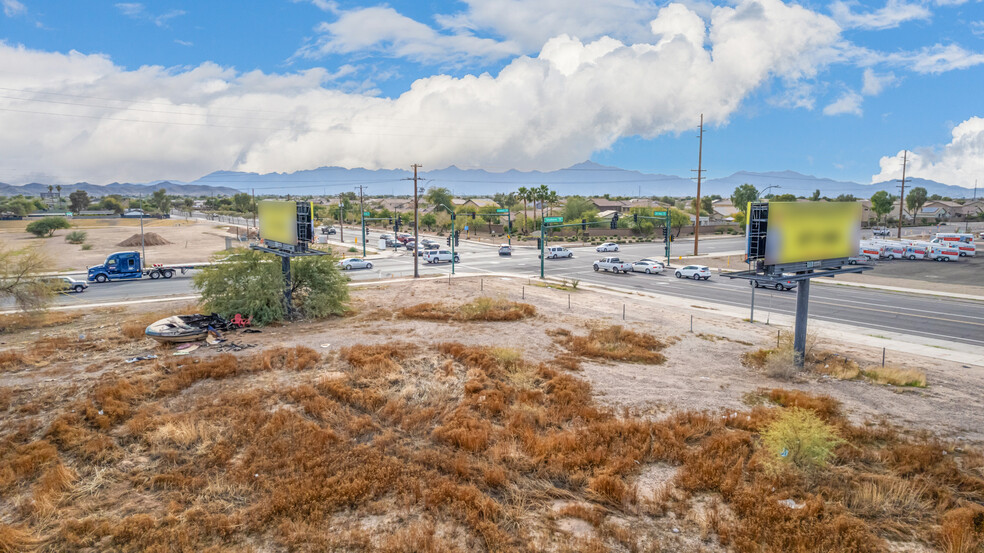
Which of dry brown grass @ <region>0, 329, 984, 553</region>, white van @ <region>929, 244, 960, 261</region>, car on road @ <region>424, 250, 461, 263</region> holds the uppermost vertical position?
white van @ <region>929, 244, 960, 261</region>

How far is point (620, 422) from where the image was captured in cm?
1389

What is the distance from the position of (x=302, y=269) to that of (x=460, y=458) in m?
21.3

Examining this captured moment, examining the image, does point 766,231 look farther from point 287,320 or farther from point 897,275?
point 897,275

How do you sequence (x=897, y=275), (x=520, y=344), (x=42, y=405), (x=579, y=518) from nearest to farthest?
1. (x=579, y=518)
2. (x=42, y=405)
3. (x=520, y=344)
4. (x=897, y=275)

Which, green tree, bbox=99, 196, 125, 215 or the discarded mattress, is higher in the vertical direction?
green tree, bbox=99, 196, 125, 215

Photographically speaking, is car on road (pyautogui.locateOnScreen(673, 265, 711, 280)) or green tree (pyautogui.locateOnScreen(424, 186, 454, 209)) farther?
green tree (pyautogui.locateOnScreen(424, 186, 454, 209))

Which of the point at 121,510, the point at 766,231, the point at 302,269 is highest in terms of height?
the point at 766,231

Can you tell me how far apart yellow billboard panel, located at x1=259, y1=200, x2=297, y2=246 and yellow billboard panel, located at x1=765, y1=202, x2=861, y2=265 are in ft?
74.3

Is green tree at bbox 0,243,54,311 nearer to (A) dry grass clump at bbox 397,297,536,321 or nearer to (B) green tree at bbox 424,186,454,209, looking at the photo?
(A) dry grass clump at bbox 397,297,536,321

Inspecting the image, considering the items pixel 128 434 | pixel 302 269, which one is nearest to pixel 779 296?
pixel 302 269

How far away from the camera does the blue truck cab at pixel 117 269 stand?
143ft

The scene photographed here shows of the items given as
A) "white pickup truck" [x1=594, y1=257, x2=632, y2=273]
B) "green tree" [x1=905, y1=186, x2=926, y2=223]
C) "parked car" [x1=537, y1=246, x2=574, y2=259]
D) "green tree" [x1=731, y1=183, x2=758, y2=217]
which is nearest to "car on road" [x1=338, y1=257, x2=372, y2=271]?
"parked car" [x1=537, y1=246, x2=574, y2=259]

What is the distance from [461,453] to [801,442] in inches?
316

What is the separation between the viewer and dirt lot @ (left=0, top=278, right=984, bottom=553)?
9.25 metres
